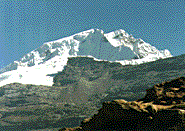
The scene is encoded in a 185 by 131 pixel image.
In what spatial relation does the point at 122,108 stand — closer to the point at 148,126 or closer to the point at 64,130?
the point at 148,126

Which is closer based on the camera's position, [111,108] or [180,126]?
[180,126]

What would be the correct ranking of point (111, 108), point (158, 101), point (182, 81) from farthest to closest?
point (182, 81) → point (158, 101) → point (111, 108)

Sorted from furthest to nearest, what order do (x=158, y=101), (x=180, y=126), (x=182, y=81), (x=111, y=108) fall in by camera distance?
(x=182, y=81)
(x=158, y=101)
(x=111, y=108)
(x=180, y=126)

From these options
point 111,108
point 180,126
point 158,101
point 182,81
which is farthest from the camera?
point 182,81

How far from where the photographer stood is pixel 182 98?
102 feet

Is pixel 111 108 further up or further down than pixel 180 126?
further up

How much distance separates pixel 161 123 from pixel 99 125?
7450 mm

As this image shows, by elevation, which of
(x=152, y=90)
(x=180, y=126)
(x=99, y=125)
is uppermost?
(x=152, y=90)

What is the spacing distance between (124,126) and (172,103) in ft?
22.3

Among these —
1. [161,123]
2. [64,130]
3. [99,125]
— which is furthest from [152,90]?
[64,130]

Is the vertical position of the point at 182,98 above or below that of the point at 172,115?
above

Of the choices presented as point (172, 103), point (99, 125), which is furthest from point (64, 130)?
point (172, 103)

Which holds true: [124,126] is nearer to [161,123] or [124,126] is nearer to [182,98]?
[161,123]

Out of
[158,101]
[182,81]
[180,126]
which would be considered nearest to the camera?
[180,126]
